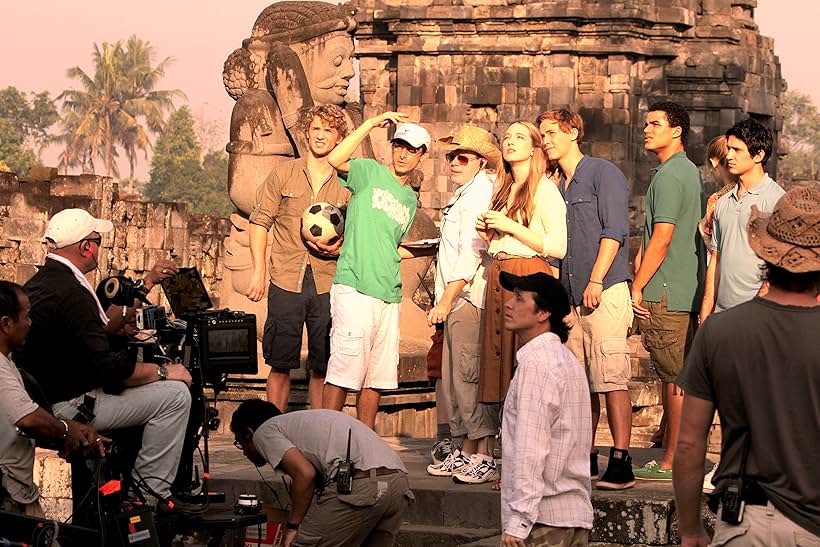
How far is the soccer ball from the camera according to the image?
31.7ft

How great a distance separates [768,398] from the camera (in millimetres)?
5039

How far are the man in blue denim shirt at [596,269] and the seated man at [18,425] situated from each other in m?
2.55

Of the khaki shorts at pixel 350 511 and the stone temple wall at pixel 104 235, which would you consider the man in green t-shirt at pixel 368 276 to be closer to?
the khaki shorts at pixel 350 511

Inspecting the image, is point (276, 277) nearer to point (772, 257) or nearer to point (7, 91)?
point (772, 257)

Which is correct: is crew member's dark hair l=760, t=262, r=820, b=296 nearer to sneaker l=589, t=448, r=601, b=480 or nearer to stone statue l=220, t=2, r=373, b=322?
sneaker l=589, t=448, r=601, b=480

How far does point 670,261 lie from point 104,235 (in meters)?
16.1

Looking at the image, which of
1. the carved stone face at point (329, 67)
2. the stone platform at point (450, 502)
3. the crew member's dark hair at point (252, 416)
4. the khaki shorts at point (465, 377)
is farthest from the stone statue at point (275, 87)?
the crew member's dark hair at point (252, 416)

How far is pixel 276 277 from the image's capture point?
9.78m

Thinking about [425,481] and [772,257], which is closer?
[772,257]

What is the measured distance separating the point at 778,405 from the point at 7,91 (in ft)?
321

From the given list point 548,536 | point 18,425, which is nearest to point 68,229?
point 18,425

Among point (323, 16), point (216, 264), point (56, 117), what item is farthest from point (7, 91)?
point (323, 16)

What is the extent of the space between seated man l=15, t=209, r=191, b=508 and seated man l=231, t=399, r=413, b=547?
402 mm

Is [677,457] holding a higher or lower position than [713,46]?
lower
